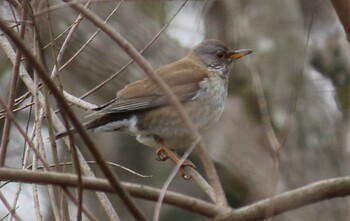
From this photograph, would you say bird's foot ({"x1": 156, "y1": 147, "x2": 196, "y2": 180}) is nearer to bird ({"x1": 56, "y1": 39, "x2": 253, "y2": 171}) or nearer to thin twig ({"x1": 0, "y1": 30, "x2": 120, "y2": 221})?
bird ({"x1": 56, "y1": 39, "x2": 253, "y2": 171})

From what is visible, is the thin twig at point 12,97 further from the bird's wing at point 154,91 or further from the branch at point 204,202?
the bird's wing at point 154,91

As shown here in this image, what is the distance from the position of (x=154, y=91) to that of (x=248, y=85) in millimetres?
3589

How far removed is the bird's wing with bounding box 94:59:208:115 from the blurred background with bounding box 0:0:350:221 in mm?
558

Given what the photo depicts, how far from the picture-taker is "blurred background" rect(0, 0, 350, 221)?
7215 mm

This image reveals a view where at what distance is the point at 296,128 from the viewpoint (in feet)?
28.3

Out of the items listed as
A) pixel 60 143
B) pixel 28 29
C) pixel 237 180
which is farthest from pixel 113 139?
pixel 28 29

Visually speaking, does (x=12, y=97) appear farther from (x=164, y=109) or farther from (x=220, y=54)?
(x=220, y=54)

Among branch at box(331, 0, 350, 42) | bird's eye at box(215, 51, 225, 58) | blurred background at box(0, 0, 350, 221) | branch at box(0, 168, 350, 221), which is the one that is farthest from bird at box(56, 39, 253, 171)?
branch at box(331, 0, 350, 42)

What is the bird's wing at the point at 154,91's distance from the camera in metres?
5.42

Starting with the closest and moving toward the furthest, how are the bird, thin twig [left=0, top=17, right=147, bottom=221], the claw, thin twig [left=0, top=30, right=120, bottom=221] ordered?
thin twig [left=0, top=17, right=147, bottom=221]
thin twig [left=0, top=30, right=120, bottom=221]
the bird
the claw

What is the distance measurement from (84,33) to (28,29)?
3.85 meters

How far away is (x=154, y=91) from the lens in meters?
5.58

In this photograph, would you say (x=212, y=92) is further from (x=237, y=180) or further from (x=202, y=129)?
(x=237, y=180)

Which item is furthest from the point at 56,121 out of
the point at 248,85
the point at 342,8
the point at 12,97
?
the point at 248,85
